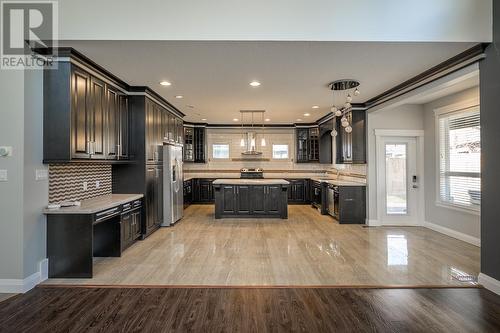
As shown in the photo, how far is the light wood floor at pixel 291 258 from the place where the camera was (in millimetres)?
3289

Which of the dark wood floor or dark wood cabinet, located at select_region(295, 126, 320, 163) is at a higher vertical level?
dark wood cabinet, located at select_region(295, 126, 320, 163)

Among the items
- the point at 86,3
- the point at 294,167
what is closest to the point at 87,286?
the point at 86,3

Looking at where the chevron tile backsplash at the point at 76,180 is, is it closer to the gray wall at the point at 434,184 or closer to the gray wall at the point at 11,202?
the gray wall at the point at 11,202

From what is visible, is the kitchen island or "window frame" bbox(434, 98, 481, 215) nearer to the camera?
"window frame" bbox(434, 98, 481, 215)

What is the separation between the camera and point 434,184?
571cm

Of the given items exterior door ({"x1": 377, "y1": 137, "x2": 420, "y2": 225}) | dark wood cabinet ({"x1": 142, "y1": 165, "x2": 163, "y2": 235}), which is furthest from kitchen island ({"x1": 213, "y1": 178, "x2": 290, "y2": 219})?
exterior door ({"x1": 377, "y1": 137, "x2": 420, "y2": 225})

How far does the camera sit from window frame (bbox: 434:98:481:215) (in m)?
4.71

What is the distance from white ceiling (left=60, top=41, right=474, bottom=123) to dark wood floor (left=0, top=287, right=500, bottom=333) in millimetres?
2720

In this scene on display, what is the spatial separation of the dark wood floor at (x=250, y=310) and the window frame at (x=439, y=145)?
2.30 meters

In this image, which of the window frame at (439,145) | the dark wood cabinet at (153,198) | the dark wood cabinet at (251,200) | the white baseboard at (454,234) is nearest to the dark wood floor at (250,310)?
the white baseboard at (454,234)

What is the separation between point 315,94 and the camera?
5.36 metres

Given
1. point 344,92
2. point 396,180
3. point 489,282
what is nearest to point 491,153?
point 489,282

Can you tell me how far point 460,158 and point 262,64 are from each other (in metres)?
4.10

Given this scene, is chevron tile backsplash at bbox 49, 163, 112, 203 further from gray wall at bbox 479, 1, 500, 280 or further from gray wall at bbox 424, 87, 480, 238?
gray wall at bbox 424, 87, 480, 238
